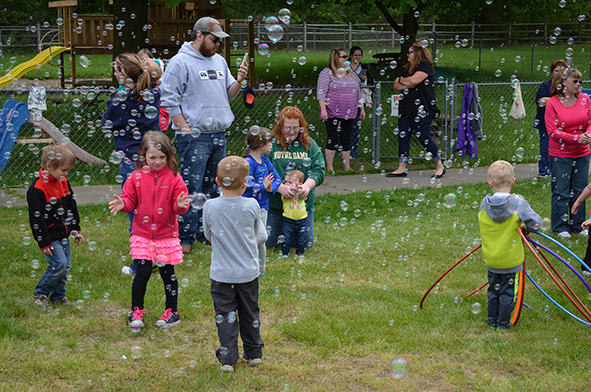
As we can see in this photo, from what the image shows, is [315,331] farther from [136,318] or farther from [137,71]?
[137,71]

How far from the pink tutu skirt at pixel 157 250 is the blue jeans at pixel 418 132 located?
608 centimetres

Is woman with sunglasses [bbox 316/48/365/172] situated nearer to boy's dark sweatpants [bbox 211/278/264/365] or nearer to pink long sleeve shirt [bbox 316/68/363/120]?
pink long sleeve shirt [bbox 316/68/363/120]

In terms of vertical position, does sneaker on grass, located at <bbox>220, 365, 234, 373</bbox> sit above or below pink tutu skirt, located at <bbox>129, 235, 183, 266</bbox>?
below

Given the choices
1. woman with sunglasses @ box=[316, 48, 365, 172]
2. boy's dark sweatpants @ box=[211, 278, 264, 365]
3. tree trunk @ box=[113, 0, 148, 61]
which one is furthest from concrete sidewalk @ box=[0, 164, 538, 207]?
boy's dark sweatpants @ box=[211, 278, 264, 365]

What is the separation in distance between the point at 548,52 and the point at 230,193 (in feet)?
105

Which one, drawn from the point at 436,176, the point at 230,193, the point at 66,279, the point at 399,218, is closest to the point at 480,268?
the point at 399,218

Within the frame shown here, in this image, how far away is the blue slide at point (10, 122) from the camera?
390 inches

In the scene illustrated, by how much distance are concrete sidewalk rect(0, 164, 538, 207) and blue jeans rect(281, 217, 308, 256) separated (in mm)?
2388

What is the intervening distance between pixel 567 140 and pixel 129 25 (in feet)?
31.4

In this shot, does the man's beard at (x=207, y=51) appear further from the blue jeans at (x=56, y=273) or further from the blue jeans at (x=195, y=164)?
the blue jeans at (x=56, y=273)

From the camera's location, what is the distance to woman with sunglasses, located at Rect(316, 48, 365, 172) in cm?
1032

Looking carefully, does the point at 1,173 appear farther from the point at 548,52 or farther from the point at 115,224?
the point at 548,52

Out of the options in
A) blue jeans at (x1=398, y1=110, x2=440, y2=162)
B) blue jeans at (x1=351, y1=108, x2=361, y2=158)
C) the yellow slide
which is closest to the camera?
blue jeans at (x1=398, y1=110, x2=440, y2=162)

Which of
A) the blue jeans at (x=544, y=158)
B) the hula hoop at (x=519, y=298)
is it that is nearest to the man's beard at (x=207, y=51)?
the hula hoop at (x=519, y=298)
